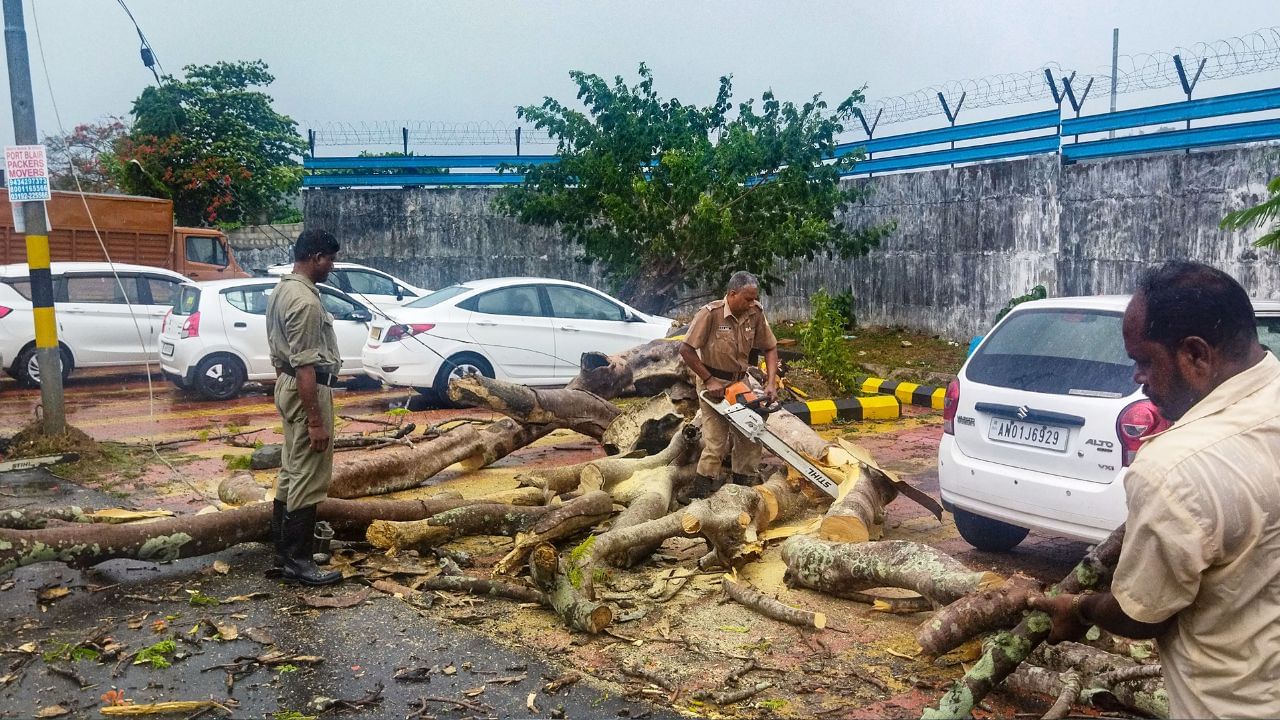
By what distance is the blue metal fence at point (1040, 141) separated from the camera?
40.8 ft

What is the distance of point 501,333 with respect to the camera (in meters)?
13.1

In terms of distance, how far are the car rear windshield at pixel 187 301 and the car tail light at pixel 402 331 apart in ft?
9.22

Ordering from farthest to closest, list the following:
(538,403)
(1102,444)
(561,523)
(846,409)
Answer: (846,409)
(538,403)
(561,523)
(1102,444)

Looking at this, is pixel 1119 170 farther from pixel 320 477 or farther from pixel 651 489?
pixel 320 477

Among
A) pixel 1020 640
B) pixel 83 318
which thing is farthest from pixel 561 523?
pixel 83 318

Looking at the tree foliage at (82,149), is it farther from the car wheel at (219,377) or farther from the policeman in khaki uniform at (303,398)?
the policeman in khaki uniform at (303,398)

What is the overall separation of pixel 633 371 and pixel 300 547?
18.9 feet

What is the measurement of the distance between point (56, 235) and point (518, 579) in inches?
567

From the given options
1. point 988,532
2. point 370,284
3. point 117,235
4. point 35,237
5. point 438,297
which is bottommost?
point 988,532

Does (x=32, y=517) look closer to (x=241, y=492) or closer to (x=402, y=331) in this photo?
(x=241, y=492)

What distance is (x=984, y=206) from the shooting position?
1565 centimetres

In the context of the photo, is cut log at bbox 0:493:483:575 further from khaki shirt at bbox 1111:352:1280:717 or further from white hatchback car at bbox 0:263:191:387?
white hatchback car at bbox 0:263:191:387

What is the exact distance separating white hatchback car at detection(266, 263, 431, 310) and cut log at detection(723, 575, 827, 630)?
36.9 ft

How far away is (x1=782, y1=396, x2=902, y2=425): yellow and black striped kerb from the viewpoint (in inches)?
457
